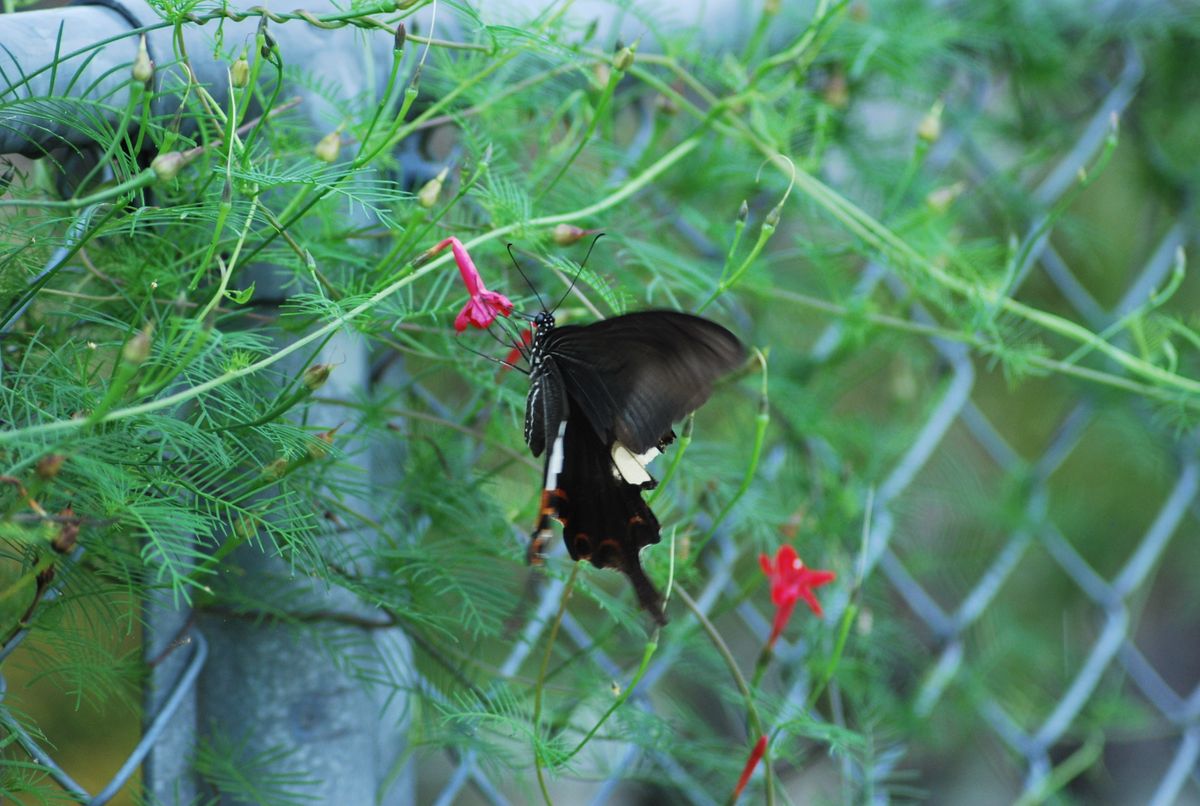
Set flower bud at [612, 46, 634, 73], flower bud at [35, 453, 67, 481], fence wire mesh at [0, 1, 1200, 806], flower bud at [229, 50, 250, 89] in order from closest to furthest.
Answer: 1. flower bud at [35, 453, 67, 481]
2. flower bud at [229, 50, 250, 89]
3. flower bud at [612, 46, 634, 73]
4. fence wire mesh at [0, 1, 1200, 806]

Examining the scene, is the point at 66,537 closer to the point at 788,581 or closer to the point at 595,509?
the point at 595,509

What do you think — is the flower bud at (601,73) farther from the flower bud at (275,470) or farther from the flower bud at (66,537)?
the flower bud at (66,537)

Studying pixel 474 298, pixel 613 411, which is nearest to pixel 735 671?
pixel 613 411

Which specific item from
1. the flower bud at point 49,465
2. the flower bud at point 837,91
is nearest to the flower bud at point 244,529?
the flower bud at point 49,465

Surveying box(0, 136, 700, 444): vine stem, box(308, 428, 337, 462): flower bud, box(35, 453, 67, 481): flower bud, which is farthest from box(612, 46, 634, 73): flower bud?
box(35, 453, 67, 481): flower bud

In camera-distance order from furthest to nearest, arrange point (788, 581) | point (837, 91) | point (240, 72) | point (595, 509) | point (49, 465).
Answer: point (837, 91) → point (788, 581) → point (595, 509) → point (240, 72) → point (49, 465)

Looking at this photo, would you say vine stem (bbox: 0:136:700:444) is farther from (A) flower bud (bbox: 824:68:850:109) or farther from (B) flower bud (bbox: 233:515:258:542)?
(A) flower bud (bbox: 824:68:850:109)

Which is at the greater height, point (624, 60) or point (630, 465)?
point (624, 60)

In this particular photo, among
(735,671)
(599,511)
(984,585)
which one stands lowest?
(984,585)

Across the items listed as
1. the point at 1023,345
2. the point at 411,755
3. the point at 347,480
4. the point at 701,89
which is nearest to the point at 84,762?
the point at 411,755
